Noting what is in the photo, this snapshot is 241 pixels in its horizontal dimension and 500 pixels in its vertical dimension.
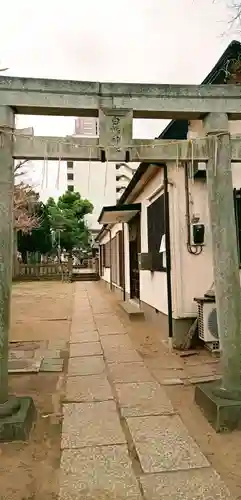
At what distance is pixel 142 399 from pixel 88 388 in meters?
0.78

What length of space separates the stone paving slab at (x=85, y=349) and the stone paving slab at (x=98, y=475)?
3.39 meters

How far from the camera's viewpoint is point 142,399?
4.39 metres

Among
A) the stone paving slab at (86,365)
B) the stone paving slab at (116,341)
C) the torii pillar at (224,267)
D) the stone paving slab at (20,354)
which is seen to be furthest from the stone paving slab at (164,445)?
the stone paving slab at (116,341)

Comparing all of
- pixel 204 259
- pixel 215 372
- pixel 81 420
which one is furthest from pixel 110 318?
pixel 81 420

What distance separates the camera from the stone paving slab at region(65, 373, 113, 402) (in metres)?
4.48

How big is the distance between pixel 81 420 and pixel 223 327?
5.71 ft

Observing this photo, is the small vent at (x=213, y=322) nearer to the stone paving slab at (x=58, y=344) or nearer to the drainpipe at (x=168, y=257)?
the drainpipe at (x=168, y=257)

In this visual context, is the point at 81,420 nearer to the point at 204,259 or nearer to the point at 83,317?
the point at 204,259

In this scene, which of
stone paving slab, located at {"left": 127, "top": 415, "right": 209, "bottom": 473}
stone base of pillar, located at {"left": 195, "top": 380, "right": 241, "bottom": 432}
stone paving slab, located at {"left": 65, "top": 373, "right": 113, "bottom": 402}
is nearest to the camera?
stone paving slab, located at {"left": 127, "top": 415, "right": 209, "bottom": 473}

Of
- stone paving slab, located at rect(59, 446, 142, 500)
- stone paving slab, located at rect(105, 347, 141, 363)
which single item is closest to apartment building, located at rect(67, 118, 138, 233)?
stone paving slab, located at rect(105, 347, 141, 363)

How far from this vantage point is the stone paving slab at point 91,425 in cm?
336

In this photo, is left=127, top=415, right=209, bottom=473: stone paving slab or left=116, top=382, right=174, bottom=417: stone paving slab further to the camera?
left=116, top=382, right=174, bottom=417: stone paving slab

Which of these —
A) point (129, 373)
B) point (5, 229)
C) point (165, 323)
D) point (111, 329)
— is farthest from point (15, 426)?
point (111, 329)

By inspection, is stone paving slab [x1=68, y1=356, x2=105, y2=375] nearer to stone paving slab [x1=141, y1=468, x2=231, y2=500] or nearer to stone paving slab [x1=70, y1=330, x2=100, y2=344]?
stone paving slab [x1=70, y1=330, x2=100, y2=344]
